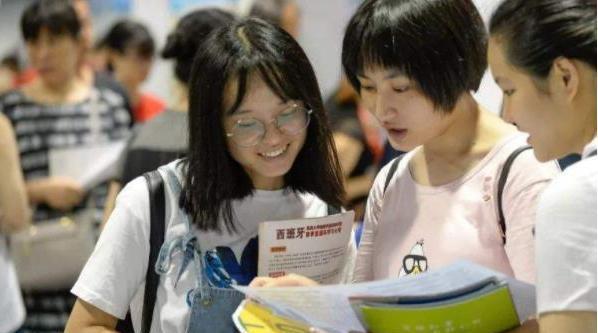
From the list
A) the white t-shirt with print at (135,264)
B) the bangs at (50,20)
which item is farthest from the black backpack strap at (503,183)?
the bangs at (50,20)

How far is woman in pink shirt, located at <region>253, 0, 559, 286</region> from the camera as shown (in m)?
1.84

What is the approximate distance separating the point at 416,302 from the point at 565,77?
422 millimetres

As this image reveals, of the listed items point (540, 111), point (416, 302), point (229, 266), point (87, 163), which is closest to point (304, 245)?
point (229, 266)

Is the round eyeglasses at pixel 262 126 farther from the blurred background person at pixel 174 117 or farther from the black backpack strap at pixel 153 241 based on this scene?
the blurred background person at pixel 174 117

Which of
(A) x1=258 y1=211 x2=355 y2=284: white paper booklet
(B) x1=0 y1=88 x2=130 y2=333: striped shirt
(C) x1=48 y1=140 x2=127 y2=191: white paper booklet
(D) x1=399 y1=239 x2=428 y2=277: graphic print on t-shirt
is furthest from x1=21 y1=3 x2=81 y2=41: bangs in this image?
(D) x1=399 y1=239 x2=428 y2=277: graphic print on t-shirt

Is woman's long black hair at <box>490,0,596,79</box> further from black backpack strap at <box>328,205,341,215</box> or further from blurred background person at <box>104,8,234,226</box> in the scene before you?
blurred background person at <box>104,8,234,226</box>

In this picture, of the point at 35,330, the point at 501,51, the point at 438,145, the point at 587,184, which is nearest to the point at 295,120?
the point at 438,145

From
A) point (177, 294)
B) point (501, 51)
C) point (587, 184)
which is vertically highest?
point (501, 51)

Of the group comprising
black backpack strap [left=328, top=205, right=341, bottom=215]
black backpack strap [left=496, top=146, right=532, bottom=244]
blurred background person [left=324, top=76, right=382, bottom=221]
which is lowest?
blurred background person [left=324, top=76, right=382, bottom=221]

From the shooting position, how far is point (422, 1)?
1.93 m

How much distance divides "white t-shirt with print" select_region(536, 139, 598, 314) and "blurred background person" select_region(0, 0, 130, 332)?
258 cm

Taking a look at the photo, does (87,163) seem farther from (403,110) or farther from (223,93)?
(403,110)

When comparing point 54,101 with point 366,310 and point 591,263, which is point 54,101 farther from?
point 591,263

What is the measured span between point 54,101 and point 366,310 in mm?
2503
